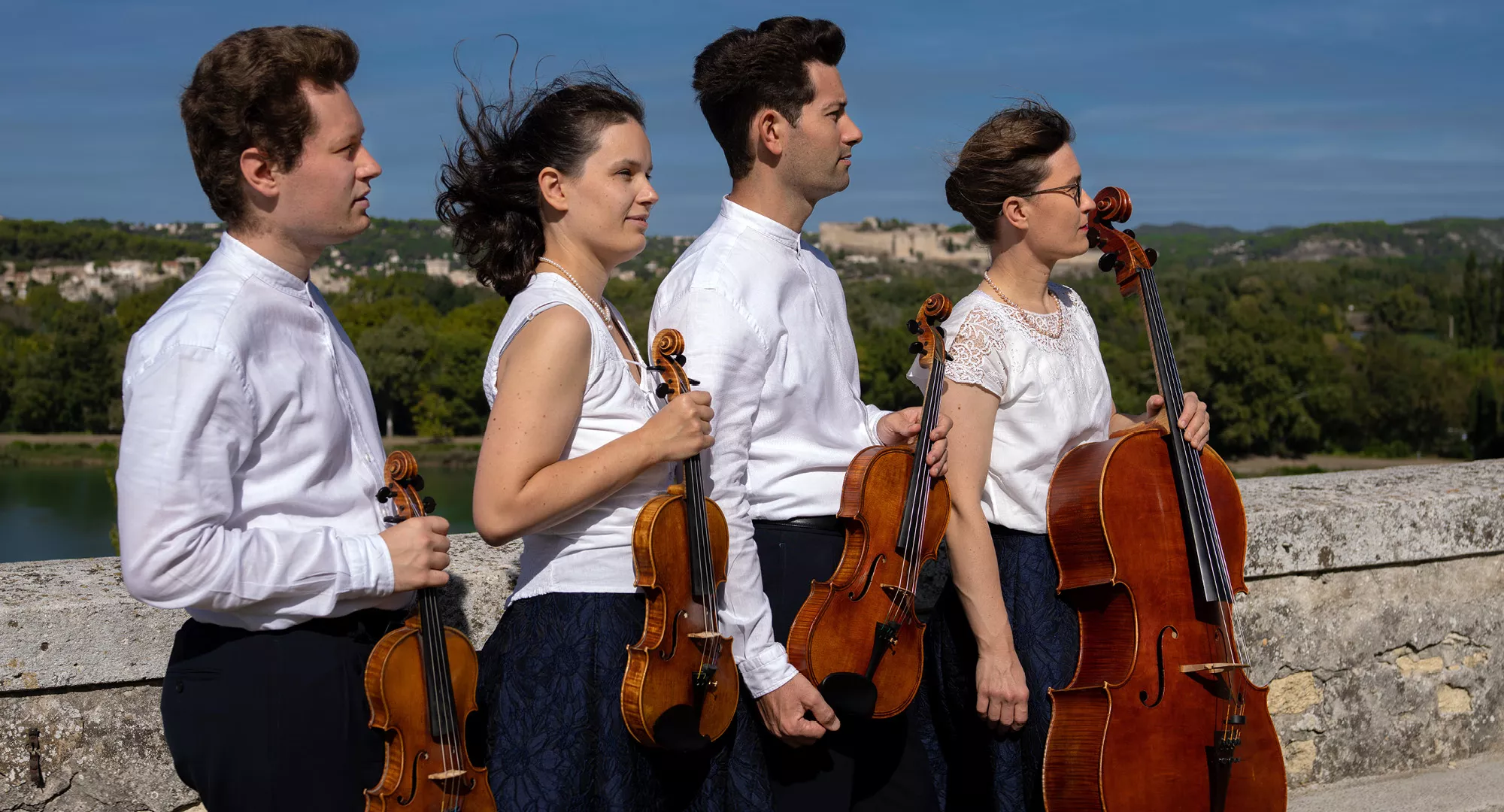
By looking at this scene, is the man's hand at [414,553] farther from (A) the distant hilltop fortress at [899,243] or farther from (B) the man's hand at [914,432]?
(A) the distant hilltop fortress at [899,243]

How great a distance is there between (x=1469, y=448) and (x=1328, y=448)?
6.81 m

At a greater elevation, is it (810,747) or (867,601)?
(867,601)

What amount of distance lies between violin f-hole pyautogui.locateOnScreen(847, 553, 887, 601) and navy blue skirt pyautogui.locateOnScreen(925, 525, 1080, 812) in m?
0.44

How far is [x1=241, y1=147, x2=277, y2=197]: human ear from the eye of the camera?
6.46 feet

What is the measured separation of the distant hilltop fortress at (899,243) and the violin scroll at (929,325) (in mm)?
111051

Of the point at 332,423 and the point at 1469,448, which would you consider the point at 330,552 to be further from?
the point at 1469,448

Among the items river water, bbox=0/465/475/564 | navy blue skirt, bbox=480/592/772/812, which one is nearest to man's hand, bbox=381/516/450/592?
navy blue skirt, bbox=480/592/772/812

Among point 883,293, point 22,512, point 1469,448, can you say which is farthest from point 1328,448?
point 22,512

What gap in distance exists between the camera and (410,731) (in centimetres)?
197

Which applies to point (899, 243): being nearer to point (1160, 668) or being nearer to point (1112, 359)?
point (1112, 359)

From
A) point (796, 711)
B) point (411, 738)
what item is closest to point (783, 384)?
point (796, 711)

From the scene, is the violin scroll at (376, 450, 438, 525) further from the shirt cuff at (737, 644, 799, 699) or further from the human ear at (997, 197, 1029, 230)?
the human ear at (997, 197, 1029, 230)

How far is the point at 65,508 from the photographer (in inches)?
1937

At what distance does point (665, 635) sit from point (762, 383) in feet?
1.99
